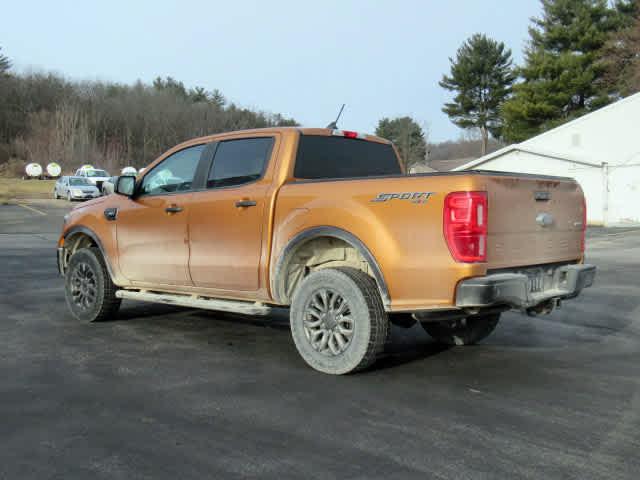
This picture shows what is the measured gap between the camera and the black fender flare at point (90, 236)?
21.8ft

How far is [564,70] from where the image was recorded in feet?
139

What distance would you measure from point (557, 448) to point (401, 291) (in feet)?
4.81

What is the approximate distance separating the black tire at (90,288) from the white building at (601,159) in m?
26.4

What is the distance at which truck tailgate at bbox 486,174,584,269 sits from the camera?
436 cm

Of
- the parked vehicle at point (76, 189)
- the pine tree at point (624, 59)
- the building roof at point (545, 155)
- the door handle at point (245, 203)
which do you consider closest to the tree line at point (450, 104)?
the pine tree at point (624, 59)

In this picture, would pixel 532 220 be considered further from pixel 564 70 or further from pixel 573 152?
pixel 564 70

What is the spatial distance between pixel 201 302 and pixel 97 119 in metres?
84.4

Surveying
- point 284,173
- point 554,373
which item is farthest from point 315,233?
point 554,373

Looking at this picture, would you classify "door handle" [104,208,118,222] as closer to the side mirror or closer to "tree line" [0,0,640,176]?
the side mirror

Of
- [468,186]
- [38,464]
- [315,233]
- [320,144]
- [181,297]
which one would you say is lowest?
[38,464]

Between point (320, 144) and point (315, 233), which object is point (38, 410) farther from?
point (320, 144)

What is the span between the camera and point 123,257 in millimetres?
6492

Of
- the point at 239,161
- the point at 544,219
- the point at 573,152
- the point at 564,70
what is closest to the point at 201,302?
the point at 239,161

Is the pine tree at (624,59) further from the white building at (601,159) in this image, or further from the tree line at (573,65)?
the white building at (601,159)
